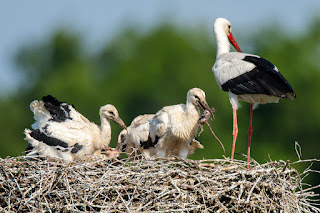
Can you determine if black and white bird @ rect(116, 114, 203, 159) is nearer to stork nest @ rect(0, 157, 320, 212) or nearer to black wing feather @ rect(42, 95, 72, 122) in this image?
black wing feather @ rect(42, 95, 72, 122)

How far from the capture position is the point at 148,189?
8164 millimetres

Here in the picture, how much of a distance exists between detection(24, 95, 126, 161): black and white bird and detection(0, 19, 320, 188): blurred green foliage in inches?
499

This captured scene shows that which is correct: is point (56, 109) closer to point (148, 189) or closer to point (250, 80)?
point (250, 80)

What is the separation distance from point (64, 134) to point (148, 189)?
2540mm

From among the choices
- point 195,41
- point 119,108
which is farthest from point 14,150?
point 195,41

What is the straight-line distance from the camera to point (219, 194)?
26.6 feet

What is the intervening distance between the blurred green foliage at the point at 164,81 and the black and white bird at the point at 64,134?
499 inches

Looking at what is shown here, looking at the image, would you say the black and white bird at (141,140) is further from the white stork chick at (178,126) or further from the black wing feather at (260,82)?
the black wing feather at (260,82)

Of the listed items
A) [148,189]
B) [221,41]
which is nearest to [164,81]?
[221,41]

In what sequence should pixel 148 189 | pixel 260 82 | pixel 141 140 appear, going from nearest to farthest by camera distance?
1. pixel 148 189
2. pixel 260 82
3. pixel 141 140

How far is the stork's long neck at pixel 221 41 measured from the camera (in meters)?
11.4

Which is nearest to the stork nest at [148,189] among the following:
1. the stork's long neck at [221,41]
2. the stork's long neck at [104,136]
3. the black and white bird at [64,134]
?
the black and white bird at [64,134]

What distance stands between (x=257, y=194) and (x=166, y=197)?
1.03 metres

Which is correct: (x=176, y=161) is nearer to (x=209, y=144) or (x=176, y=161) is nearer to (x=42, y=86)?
(x=209, y=144)
